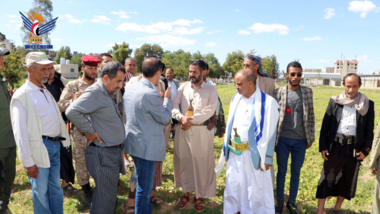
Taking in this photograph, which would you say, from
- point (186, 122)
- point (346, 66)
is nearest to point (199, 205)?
point (186, 122)

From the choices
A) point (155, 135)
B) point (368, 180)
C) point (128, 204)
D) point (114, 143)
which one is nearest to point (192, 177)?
point (128, 204)

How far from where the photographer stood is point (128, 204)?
13.1 ft

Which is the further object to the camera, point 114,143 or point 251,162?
point 251,162

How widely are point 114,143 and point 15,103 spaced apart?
1148 mm

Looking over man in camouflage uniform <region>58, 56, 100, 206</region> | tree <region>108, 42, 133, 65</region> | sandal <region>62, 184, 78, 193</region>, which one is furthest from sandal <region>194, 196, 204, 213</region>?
tree <region>108, 42, 133, 65</region>

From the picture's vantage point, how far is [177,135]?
4.24 meters

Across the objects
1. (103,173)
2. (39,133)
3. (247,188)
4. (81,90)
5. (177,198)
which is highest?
(81,90)

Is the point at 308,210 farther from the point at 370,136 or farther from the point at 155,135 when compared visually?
→ the point at 155,135

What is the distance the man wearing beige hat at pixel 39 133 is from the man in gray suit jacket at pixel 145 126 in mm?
888

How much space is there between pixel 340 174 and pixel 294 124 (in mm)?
1078

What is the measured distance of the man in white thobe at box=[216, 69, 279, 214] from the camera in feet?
10.5

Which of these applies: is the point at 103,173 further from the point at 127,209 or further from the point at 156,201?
the point at 156,201

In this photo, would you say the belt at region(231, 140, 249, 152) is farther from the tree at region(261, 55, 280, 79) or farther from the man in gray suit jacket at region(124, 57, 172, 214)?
the tree at region(261, 55, 280, 79)

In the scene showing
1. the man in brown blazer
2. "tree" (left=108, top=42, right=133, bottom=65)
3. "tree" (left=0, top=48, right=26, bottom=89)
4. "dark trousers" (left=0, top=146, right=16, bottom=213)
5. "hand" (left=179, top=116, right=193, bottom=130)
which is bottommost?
"dark trousers" (left=0, top=146, right=16, bottom=213)
